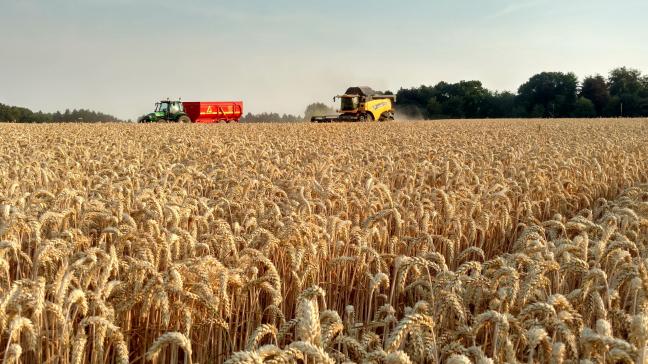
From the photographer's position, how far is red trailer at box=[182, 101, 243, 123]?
4181 cm

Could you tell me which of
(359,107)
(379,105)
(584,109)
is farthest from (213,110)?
(584,109)

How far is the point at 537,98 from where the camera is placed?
8738cm

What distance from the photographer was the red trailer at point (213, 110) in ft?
137

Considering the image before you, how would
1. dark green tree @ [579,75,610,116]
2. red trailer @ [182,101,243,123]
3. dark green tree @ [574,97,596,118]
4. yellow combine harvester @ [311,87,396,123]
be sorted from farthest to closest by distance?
dark green tree @ [579,75,610,116] → dark green tree @ [574,97,596,118] → red trailer @ [182,101,243,123] → yellow combine harvester @ [311,87,396,123]

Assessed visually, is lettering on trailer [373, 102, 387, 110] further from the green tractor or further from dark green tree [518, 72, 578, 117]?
dark green tree [518, 72, 578, 117]

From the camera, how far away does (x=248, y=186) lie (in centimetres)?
638

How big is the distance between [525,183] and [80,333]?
6568 mm

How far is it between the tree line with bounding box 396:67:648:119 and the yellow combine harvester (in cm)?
4085

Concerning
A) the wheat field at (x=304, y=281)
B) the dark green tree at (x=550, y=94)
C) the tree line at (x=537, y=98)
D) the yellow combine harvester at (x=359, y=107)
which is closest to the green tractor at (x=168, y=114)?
the yellow combine harvester at (x=359, y=107)

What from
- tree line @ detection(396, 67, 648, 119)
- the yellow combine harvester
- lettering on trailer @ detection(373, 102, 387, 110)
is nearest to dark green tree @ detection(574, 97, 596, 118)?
tree line @ detection(396, 67, 648, 119)

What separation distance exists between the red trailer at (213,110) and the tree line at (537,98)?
1623 inches

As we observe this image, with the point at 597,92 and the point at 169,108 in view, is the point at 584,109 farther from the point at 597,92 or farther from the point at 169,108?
the point at 169,108

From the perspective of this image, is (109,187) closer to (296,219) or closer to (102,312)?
(296,219)

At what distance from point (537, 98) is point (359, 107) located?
56.7m
